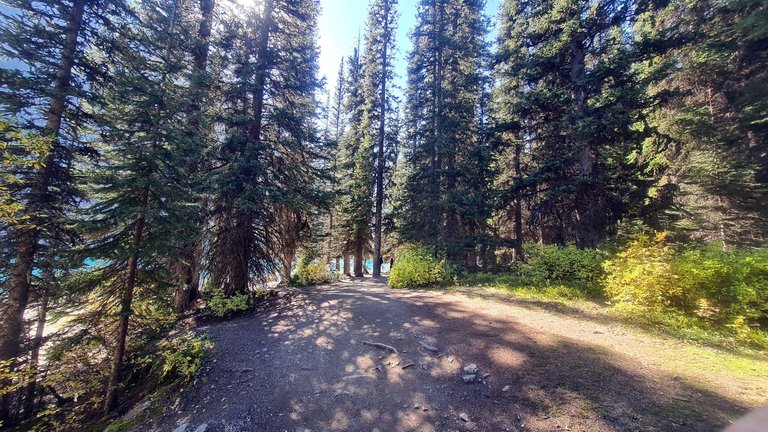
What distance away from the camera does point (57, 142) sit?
20.4ft

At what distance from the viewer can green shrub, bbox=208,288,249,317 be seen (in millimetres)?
8531

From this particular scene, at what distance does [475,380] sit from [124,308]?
21.9 feet

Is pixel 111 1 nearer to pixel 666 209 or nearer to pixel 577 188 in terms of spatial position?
pixel 577 188

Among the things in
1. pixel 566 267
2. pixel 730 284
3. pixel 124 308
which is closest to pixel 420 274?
pixel 566 267

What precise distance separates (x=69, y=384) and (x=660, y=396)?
10.2 metres

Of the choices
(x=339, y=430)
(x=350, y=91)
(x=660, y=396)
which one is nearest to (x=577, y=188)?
(x=660, y=396)

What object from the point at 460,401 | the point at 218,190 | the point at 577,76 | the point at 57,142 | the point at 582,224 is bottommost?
the point at 460,401

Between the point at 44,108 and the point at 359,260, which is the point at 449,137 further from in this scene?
the point at 44,108

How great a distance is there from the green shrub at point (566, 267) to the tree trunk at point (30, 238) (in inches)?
521

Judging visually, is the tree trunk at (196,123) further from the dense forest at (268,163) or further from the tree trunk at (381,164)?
the tree trunk at (381,164)

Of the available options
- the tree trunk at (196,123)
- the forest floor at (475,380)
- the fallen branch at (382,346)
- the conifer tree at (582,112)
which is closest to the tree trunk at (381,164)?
the conifer tree at (582,112)

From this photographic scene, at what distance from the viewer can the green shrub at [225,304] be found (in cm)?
853

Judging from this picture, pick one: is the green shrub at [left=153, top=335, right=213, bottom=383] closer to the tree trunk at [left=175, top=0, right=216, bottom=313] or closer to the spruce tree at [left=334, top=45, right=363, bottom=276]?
the tree trunk at [left=175, top=0, right=216, bottom=313]

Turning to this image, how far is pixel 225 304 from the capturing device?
866 cm
